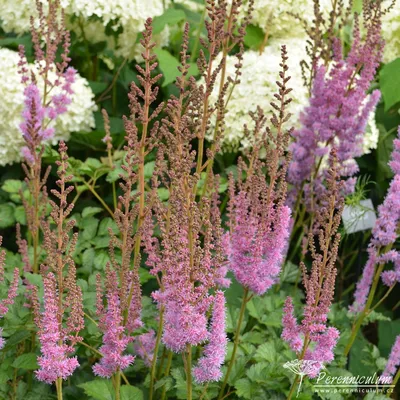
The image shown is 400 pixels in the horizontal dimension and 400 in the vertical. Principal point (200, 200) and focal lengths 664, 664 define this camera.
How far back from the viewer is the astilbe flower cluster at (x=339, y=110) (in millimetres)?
2158

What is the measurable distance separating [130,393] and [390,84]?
162cm

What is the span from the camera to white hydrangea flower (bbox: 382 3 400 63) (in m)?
3.18

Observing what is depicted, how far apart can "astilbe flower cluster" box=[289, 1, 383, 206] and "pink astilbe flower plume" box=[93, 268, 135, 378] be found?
100cm

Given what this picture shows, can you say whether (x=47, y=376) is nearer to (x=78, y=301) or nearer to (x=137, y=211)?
(x=78, y=301)

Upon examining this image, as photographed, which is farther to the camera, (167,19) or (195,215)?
(167,19)

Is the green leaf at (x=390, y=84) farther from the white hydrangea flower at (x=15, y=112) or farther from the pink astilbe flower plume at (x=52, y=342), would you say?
the pink astilbe flower plume at (x=52, y=342)

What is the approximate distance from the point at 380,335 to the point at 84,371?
4.30 ft

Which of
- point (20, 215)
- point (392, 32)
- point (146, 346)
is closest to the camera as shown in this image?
point (146, 346)

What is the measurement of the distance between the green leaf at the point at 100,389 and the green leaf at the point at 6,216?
3.21 feet

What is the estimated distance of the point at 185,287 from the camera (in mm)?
1288

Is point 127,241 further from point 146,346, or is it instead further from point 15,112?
point 15,112

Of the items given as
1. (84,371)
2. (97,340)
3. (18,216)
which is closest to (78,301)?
(97,340)

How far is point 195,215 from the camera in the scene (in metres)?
1.32

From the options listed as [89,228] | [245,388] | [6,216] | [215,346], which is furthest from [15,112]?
[215,346]
